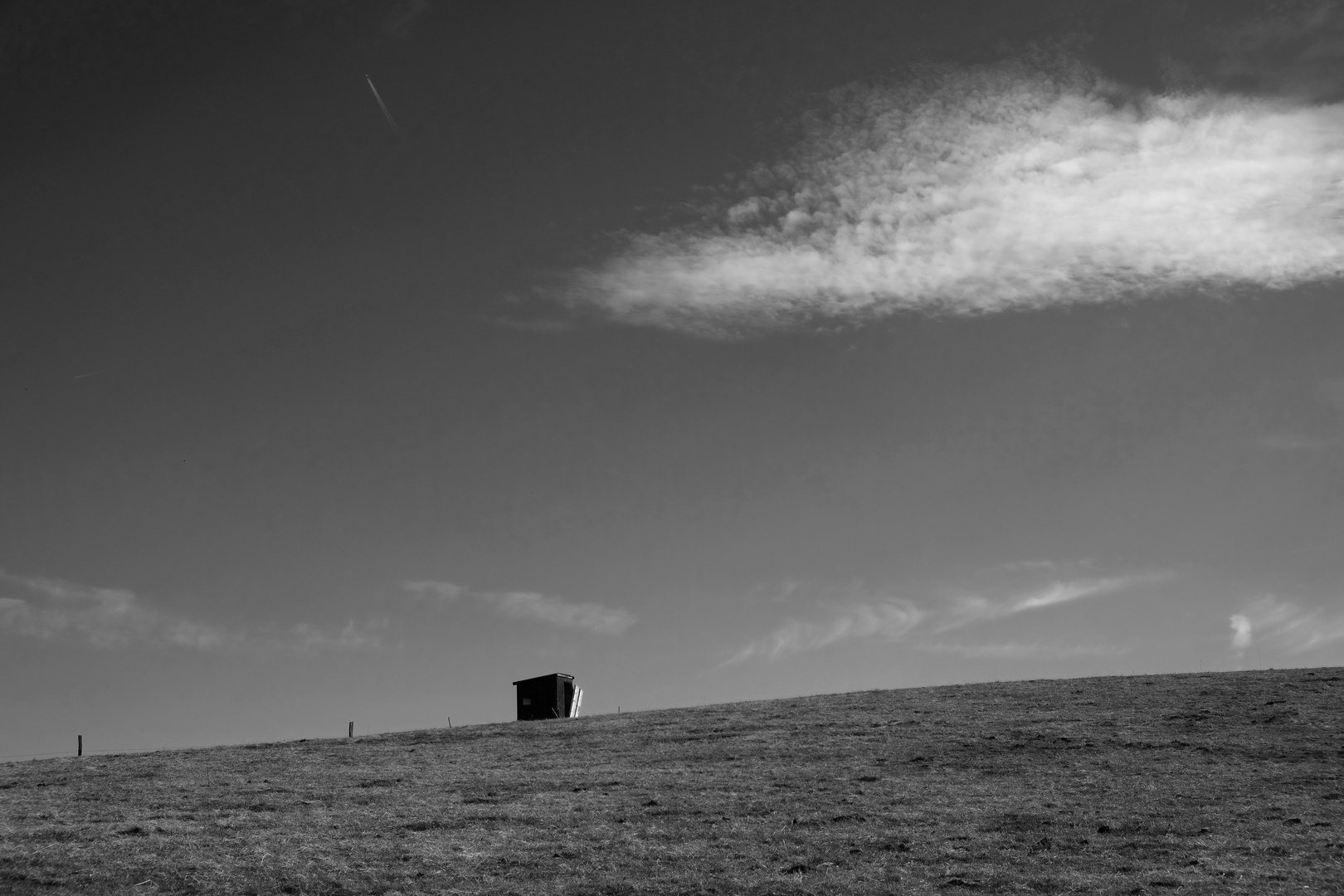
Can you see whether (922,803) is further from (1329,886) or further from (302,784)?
(302,784)

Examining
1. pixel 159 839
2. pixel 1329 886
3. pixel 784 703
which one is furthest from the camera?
pixel 784 703

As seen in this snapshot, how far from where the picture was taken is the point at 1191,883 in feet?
77.4

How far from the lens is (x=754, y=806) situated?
3259 cm

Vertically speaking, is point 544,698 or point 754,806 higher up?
point 544,698

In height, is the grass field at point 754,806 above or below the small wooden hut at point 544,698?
below

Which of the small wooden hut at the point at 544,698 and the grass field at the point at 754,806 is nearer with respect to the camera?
the grass field at the point at 754,806

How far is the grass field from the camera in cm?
2533

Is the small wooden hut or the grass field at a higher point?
the small wooden hut

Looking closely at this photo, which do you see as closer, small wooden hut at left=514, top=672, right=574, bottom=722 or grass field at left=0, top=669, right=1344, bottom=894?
grass field at left=0, top=669, right=1344, bottom=894

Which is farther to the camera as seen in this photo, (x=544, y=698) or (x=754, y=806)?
(x=544, y=698)

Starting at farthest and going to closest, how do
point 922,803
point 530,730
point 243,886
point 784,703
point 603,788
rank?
1. point 784,703
2. point 530,730
3. point 603,788
4. point 922,803
5. point 243,886

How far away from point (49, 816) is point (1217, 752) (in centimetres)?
3458

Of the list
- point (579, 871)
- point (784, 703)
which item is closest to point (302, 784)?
point (579, 871)

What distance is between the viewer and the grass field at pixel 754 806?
25.3 metres
